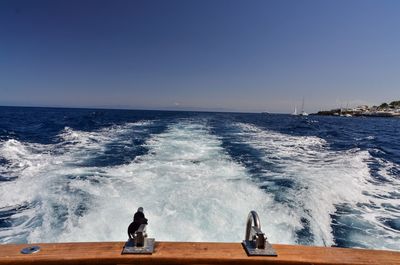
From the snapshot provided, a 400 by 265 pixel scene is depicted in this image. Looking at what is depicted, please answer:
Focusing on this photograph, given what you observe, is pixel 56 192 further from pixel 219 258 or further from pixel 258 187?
pixel 219 258

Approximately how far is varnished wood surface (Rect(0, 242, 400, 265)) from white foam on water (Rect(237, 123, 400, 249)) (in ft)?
9.51

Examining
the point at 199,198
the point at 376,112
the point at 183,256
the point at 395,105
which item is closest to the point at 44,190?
the point at 199,198

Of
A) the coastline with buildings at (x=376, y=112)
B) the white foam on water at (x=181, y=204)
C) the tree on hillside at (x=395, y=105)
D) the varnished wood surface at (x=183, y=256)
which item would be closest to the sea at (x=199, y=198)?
the white foam on water at (x=181, y=204)

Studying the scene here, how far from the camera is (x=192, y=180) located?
689 cm

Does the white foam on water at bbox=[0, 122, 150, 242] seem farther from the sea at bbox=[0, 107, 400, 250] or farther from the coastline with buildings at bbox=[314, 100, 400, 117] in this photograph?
the coastline with buildings at bbox=[314, 100, 400, 117]

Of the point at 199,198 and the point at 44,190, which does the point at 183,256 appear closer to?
the point at 199,198

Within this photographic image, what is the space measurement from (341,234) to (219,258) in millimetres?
3889

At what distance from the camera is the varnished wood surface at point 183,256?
4.83 ft

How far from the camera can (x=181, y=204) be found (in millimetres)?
5328

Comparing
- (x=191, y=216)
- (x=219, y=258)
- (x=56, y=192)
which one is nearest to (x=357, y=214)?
(x=191, y=216)

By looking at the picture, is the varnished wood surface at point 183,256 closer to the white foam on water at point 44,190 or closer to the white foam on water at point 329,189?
the white foam on water at point 329,189

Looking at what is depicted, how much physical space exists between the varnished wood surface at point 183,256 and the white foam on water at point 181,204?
8.93 feet

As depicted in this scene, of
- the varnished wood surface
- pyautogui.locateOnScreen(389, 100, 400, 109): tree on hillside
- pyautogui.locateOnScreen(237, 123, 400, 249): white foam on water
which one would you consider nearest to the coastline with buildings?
pyautogui.locateOnScreen(389, 100, 400, 109): tree on hillside

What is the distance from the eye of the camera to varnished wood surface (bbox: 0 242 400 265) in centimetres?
147
